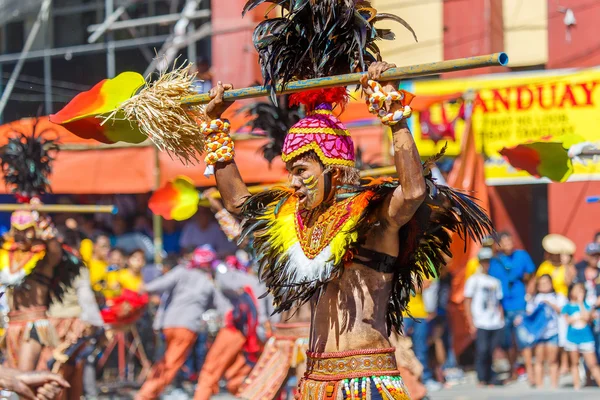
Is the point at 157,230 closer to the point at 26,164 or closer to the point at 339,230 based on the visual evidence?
the point at 26,164

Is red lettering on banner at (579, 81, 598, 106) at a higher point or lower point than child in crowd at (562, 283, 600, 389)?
higher

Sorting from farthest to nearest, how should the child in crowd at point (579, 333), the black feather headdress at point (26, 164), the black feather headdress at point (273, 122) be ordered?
the child in crowd at point (579, 333), the black feather headdress at point (26, 164), the black feather headdress at point (273, 122)

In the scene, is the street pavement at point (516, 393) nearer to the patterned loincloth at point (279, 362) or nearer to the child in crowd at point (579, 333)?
the child in crowd at point (579, 333)

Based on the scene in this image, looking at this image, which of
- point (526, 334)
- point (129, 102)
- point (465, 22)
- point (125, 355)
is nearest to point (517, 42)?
point (465, 22)

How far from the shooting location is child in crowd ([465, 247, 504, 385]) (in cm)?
1257

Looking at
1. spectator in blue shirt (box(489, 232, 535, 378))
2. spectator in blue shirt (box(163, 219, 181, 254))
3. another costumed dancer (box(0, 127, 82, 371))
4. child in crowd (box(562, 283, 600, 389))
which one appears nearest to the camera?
another costumed dancer (box(0, 127, 82, 371))

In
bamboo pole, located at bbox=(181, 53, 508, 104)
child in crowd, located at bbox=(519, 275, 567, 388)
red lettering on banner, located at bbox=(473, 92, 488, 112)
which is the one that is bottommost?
child in crowd, located at bbox=(519, 275, 567, 388)

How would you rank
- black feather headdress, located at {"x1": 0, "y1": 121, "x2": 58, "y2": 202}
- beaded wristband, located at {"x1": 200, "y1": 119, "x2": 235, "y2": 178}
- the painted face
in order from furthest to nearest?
black feather headdress, located at {"x1": 0, "y1": 121, "x2": 58, "y2": 202} < beaded wristband, located at {"x1": 200, "y1": 119, "x2": 235, "y2": 178} < the painted face

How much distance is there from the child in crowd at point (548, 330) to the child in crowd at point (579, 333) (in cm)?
18

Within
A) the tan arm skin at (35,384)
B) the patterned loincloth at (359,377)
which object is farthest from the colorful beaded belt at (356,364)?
the tan arm skin at (35,384)

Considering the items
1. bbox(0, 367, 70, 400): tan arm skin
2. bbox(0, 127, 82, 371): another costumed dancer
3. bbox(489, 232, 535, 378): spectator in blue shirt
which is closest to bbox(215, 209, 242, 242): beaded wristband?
bbox(0, 127, 82, 371): another costumed dancer

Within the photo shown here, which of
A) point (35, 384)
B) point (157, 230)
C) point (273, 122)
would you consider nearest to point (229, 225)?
point (273, 122)

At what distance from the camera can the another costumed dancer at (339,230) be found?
4836 mm

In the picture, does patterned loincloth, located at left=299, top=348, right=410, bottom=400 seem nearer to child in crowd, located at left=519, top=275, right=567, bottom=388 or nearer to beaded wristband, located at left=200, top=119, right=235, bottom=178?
beaded wristband, located at left=200, top=119, right=235, bottom=178
